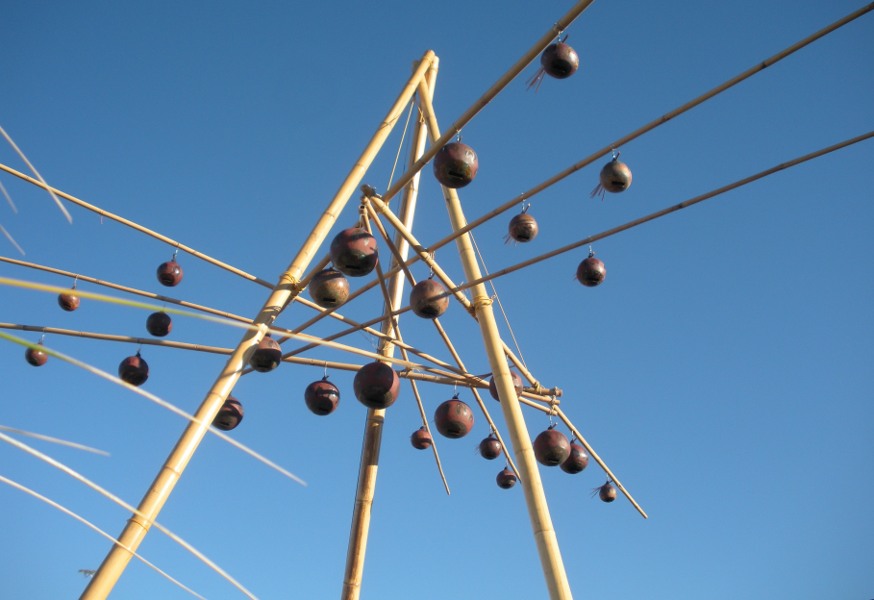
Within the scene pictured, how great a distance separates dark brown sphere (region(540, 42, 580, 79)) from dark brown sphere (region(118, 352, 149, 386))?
4.01m

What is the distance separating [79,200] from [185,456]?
2.39m

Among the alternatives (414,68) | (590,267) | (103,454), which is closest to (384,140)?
(414,68)

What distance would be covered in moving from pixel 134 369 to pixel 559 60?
13.6ft

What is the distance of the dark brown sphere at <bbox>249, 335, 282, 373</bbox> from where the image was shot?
209 inches

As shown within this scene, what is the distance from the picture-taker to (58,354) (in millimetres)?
970

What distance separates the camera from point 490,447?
778 centimetres

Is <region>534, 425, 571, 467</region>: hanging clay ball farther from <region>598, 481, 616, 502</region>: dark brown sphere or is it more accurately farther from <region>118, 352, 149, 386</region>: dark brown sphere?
<region>118, 352, 149, 386</region>: dark brown sphere

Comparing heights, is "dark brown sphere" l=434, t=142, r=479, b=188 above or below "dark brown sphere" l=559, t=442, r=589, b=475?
above

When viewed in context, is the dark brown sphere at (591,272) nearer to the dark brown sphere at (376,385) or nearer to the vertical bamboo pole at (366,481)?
the vertical bamboo pole at (366,481)

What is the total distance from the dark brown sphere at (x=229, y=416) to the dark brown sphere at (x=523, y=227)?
9.41 feet

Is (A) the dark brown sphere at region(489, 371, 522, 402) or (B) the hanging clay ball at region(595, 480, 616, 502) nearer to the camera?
(A) the dark brown sphere at region(489, 371, 522, 402)

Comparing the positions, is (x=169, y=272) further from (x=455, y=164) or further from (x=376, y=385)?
(x=455, y=164)

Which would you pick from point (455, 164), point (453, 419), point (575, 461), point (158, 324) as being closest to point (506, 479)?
point (575, 461)

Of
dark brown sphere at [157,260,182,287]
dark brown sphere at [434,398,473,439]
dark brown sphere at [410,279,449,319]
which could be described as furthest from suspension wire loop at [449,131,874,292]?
dark brown sphere at [157,260,182,287]
